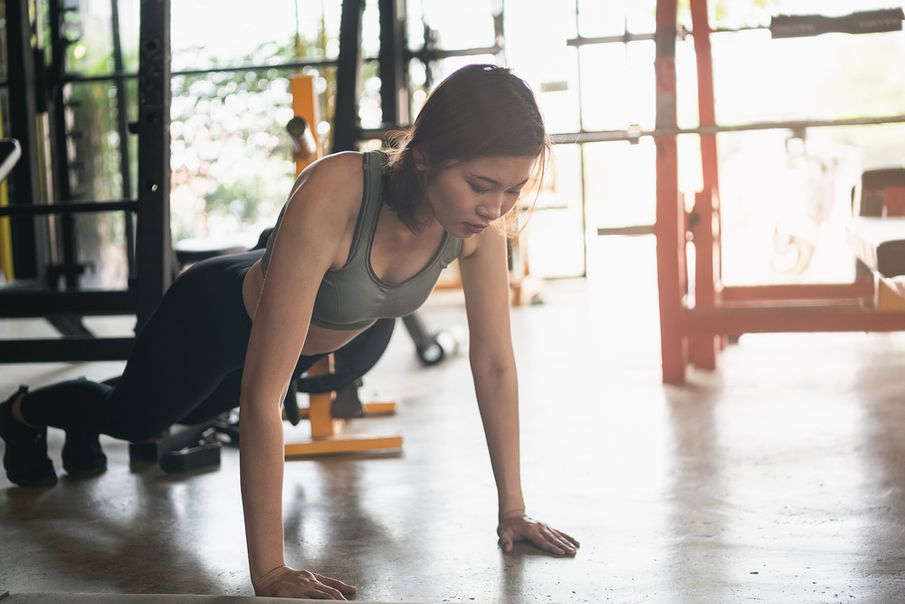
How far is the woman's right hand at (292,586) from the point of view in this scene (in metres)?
1.47

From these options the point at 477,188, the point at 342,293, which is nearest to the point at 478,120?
the point at 477,188

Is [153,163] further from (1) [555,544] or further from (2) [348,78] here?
(1) [555,544]

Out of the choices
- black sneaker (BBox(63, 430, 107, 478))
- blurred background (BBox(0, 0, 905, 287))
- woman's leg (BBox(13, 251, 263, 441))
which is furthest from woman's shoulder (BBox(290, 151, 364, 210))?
blurred background (BBox(0, 0, 905, 287))

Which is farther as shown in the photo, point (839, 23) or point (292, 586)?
point (839, 23)

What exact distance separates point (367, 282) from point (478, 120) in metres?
0.35

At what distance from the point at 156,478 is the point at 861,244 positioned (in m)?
2.00

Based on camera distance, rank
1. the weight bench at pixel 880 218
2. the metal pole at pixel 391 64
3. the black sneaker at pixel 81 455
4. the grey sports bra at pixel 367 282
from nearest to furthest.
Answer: the grey sports bra at pixel 367 282 < the black sneaker at pixel 81 455 < the weight bench at pixel 880 218 < the metal pole at pixel 391 64

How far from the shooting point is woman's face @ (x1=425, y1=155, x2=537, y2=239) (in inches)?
57.1

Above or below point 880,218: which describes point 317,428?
below

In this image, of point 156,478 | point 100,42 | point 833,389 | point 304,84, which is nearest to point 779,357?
point 833,389

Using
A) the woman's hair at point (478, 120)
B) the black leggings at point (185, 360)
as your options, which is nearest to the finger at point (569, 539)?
the black leggings at point (185, 360)

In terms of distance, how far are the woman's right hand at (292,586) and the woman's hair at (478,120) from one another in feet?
2.08

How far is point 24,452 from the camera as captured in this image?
2332 millimetres

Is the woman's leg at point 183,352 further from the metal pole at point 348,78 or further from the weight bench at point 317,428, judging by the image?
the metal pole at point 348,78
